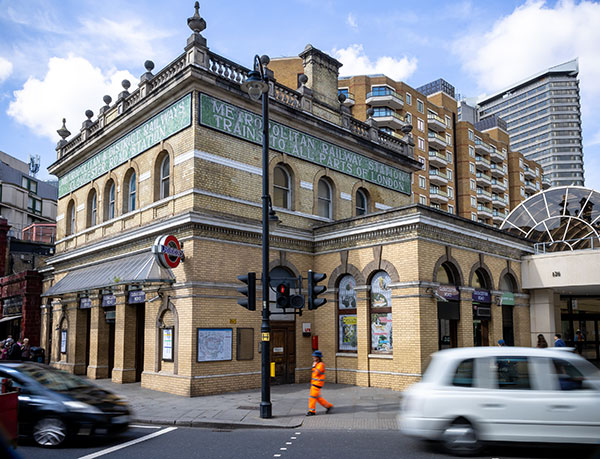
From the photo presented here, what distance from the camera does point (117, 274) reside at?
60.4ft

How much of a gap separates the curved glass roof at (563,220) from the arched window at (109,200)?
20.1 metres

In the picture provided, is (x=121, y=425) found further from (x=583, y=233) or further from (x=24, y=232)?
(x=24, y=232)

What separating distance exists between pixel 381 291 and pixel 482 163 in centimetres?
5605

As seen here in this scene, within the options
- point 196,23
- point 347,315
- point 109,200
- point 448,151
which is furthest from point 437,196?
point 196,23

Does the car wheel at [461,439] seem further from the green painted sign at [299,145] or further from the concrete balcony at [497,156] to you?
the concrete balcony at [497,156]

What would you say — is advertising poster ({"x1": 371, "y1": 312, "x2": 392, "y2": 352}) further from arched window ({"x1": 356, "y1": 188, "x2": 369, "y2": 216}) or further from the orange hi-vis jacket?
arched window ({"x1": 356, "y1": 188, "x2": 369, "y2": 216})

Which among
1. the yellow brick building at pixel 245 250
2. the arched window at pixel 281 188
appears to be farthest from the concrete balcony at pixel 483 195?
the arched window at pixel 281 188

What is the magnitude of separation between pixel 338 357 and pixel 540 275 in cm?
1007

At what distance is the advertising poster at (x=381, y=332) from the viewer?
58.2 ft

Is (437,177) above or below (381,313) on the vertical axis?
above

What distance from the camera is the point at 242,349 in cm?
1723

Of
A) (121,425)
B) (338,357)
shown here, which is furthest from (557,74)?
(121,425)

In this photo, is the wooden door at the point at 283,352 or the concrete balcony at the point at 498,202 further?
the concrete balcony at the point at 498,202

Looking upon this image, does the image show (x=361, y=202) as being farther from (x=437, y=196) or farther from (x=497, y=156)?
(x=497, y=156)
